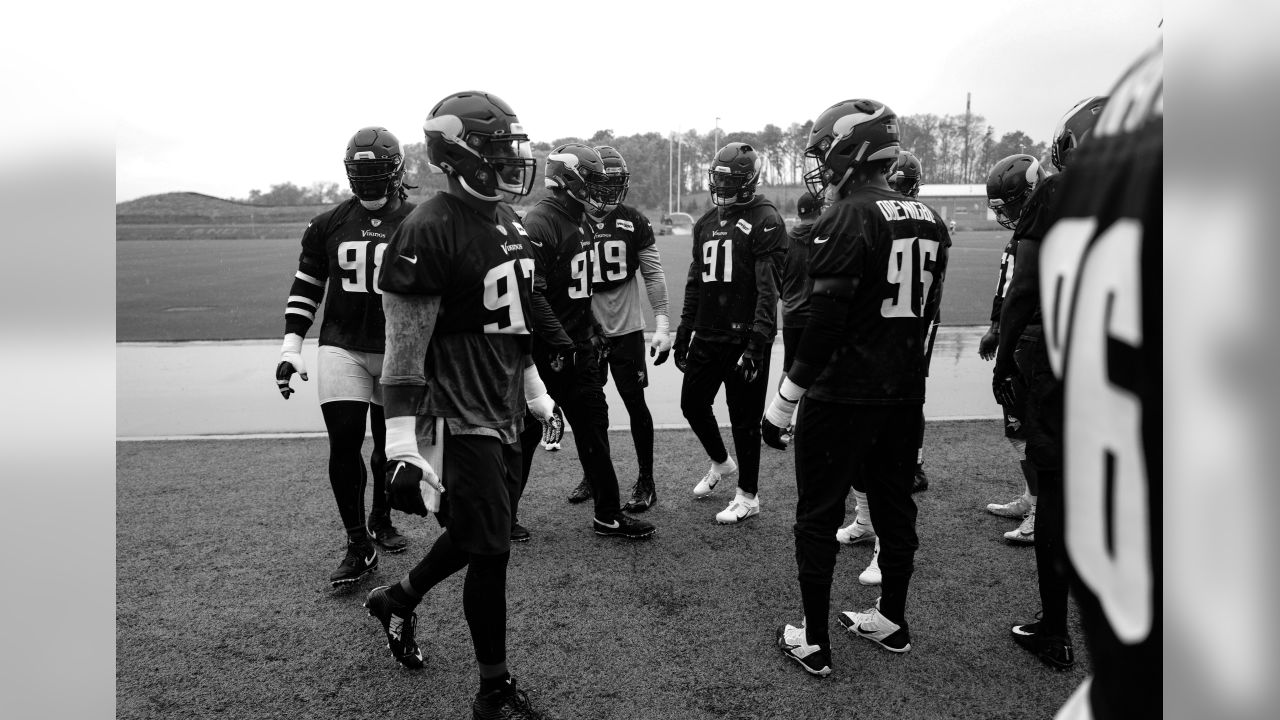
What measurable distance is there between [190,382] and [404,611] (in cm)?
743

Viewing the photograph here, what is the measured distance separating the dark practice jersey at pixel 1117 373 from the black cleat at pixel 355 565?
4.01 m

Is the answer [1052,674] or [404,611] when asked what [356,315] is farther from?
[1052,674]

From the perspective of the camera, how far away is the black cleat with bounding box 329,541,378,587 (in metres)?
4.27

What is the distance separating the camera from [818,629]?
339cm

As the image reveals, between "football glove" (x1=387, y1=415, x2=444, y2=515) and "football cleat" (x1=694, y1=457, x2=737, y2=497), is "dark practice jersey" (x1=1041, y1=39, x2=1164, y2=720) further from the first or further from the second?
"football cleat" (x1=694, y1=457, x2=737, y2=497)

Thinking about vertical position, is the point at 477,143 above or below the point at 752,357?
above

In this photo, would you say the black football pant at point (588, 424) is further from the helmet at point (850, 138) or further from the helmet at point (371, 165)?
the helmet at point (850, 138)

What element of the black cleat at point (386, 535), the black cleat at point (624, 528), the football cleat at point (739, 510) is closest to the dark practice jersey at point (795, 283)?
the football cleat at point (739, 510)

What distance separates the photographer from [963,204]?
148 ft

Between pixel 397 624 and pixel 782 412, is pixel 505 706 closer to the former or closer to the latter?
pixel 397 624

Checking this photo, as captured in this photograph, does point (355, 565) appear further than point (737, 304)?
No

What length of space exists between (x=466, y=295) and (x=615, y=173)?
2472 millimetres

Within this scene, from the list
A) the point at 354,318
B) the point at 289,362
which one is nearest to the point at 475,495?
the point at 354,318

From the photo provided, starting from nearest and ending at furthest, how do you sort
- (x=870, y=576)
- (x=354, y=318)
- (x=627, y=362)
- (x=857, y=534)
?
(x=870, y=576) → (x=354, y=318) → (x=857, y=534) → (x=627, y=362)
